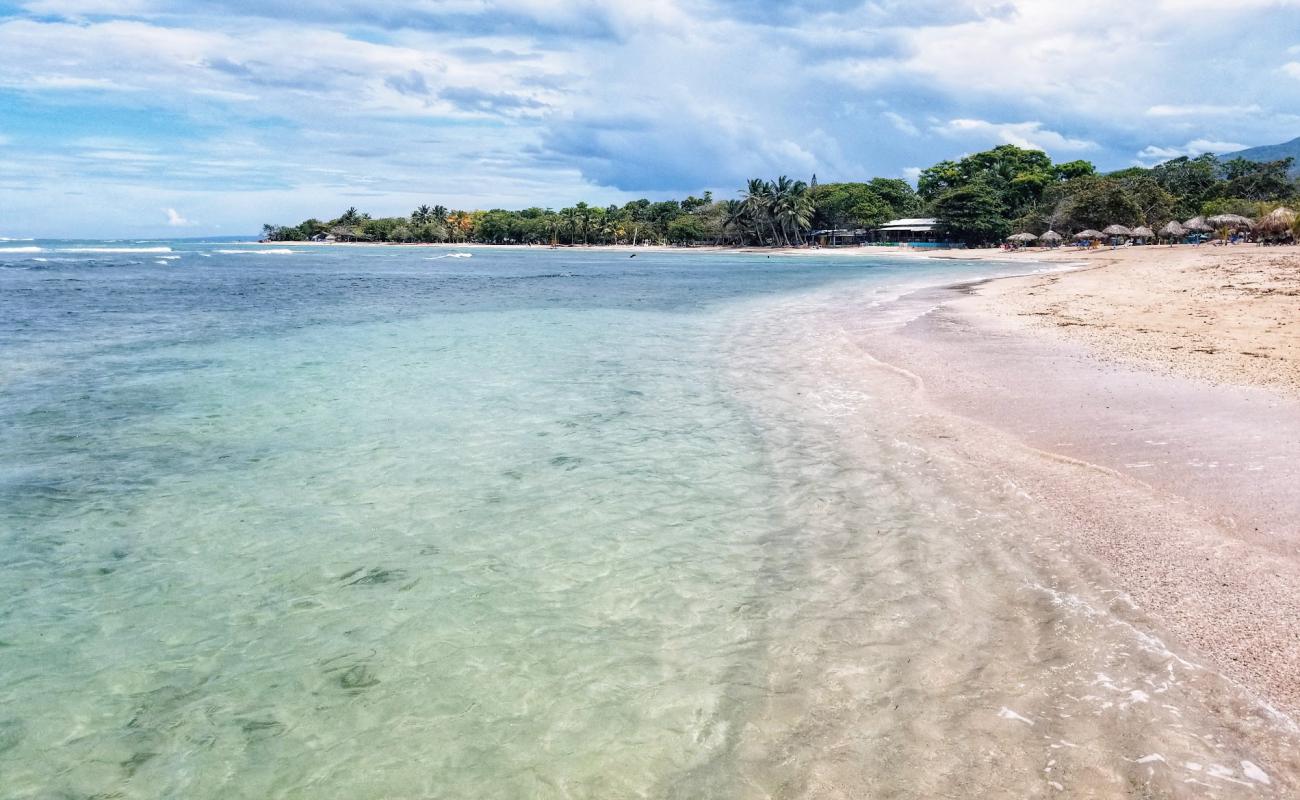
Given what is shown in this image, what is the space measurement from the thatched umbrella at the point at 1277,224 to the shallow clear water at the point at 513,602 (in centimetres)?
5901

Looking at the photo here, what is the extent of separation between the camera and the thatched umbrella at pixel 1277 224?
5294 cm

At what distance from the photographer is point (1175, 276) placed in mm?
30875

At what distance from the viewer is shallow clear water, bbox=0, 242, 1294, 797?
3.92m

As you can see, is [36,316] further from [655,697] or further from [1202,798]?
[1202,798]

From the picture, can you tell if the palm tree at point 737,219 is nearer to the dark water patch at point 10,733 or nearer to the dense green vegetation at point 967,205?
the dense green vegetation at point 967,205

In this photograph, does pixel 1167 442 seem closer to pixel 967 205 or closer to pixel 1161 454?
pixel 1161 454

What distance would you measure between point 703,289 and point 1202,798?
3826 centimetres

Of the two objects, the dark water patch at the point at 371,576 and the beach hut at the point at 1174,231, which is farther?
the beach hut at the point at 1174,231

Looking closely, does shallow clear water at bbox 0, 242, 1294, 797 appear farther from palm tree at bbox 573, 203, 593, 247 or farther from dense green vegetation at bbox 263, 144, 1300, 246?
palm tree at bbox 573, 203, 593, 247

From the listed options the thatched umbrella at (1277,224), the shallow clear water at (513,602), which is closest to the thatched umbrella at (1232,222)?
the thatched umbrella at (1277,224)

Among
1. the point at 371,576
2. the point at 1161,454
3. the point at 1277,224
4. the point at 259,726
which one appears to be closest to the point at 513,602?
the point at 371,576

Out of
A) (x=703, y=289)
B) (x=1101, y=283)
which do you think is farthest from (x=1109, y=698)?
(x=703, y=289)

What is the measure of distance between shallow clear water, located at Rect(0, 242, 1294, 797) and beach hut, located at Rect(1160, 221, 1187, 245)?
7741 centimetres

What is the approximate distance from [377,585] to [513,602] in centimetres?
118
